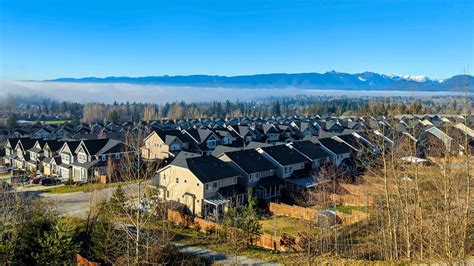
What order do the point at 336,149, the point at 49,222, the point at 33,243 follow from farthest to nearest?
the point at 336,149 < the point at 49,222 < the point at 33,243

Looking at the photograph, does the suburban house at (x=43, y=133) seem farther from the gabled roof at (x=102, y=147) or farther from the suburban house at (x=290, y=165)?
the suburban house at (x=290, y=165)

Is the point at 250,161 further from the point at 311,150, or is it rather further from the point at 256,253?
the point at 256,253

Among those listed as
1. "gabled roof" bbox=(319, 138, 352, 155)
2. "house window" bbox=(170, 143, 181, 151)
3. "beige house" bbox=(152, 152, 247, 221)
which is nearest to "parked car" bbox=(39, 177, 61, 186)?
"house window" bbox=(170, 143, 181, 151)

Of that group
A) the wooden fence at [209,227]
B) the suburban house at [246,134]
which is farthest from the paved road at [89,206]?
the suburban house at [246,134]

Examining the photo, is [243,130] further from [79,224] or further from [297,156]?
[79,224]

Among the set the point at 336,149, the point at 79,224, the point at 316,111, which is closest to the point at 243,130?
the point at 336,149

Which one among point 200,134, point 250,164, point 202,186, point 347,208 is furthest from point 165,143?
point 347,208
